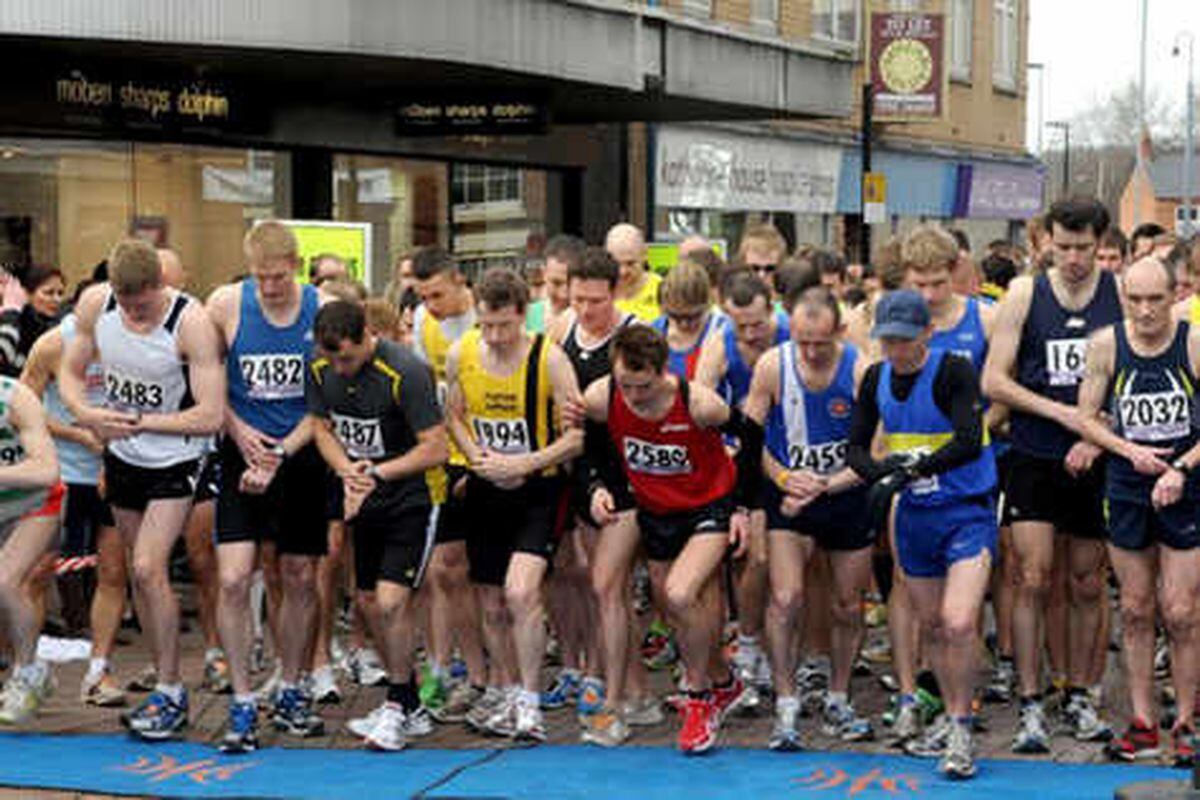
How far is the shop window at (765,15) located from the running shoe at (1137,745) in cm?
2078

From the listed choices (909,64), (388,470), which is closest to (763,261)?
(388,470)

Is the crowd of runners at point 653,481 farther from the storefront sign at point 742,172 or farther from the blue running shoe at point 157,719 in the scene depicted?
the storefront sign at point 742,172

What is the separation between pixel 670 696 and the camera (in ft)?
32.7

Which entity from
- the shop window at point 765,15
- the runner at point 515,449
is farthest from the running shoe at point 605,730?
the shop window at point 765,15

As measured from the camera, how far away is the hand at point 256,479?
347 inches

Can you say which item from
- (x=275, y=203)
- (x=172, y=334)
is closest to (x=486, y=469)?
(x=172, y=334)

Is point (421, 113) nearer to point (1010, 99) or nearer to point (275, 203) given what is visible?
point (275, 203)

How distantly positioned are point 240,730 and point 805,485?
259 cm

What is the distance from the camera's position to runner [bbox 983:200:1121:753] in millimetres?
8742

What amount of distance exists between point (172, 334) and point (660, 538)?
228cm

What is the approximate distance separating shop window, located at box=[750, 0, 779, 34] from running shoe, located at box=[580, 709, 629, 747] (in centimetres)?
2038

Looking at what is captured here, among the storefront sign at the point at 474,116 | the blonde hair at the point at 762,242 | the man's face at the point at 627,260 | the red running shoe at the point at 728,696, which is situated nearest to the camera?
the red running shoe at the point at 728,696

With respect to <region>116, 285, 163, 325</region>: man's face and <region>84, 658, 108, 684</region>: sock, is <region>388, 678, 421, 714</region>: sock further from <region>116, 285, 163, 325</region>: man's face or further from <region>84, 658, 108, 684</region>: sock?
<region>116, 285, 163, 325</region>: man's face

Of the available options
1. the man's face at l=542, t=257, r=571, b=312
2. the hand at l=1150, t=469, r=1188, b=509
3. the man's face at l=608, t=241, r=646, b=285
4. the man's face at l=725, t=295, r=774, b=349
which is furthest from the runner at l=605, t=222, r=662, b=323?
the hand at l=1150, t=469, r=1188, b=509
